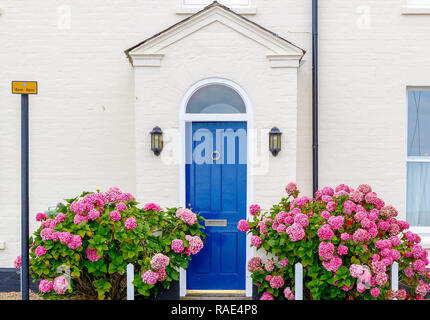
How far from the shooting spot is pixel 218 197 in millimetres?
5227

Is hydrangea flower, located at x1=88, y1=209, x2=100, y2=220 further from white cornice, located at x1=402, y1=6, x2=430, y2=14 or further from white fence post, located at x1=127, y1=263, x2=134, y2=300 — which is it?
white cornice, located at x1=402, y1=6, x2=430, y2=14

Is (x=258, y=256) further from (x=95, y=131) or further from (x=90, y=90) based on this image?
(x=90, y=90)

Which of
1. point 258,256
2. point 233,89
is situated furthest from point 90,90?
point 258,256

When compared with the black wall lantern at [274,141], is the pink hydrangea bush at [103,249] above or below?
below

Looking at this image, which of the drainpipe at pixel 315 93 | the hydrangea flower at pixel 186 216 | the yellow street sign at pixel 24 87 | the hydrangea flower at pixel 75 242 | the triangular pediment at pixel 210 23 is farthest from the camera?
the drainpipe at pixel 315 93

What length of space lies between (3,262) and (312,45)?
5768 millimetres

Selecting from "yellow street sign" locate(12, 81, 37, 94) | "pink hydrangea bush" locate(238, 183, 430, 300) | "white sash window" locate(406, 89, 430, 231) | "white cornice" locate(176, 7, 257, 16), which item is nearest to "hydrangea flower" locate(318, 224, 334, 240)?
"pink hydrangea bush" locate(238, 183, 430, 300)

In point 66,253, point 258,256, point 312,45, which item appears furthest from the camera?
point 312,45

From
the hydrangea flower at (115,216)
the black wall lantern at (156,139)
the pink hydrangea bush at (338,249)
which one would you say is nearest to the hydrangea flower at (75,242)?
the hydrangea flower at (115,216)

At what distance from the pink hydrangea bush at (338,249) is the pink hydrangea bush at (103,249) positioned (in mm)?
Answer: 924

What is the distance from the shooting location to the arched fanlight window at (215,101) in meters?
5.25

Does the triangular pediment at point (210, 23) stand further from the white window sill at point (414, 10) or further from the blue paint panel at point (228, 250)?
the blue paint panel at point (228, 250)

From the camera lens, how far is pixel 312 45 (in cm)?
579

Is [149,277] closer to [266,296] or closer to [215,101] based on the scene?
[266,296]
